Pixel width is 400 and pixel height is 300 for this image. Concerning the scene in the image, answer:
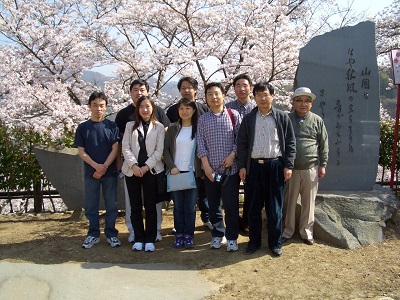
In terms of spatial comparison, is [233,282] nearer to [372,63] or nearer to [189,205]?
[189,205]

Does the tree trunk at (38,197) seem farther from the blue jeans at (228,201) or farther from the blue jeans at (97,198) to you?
the blue jeans at (228,201)

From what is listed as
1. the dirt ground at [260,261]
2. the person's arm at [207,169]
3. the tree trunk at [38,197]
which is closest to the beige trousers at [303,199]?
the dirt ground at [260,261]

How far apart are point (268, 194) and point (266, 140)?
56 cm

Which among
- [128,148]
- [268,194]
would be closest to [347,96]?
[268,194]

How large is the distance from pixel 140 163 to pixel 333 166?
2563mm

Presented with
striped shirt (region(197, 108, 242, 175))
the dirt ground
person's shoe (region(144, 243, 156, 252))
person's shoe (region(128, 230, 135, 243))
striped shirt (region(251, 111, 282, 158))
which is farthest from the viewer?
person's shoe (region(128, 230, 135, 243))

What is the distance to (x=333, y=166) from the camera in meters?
5.04

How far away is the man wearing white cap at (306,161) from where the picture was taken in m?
4.23

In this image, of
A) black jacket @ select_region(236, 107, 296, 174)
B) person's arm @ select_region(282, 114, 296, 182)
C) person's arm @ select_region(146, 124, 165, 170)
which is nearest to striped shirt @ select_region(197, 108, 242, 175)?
black jacket @ select_region(236, 107, 296, 174)

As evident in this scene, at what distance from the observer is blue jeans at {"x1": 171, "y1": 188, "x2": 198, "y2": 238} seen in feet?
13.5

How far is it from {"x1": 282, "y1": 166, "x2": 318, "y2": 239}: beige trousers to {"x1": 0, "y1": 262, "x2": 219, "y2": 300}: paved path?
53.8 inches

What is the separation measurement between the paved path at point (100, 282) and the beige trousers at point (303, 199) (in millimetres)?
1367

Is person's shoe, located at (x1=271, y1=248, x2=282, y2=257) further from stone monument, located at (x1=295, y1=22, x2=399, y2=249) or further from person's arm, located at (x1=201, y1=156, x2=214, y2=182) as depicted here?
stone monument, located at (x1=295, y1=22, x2=399, y2=249)

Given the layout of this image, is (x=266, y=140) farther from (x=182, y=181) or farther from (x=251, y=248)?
(x=251, y=248)
